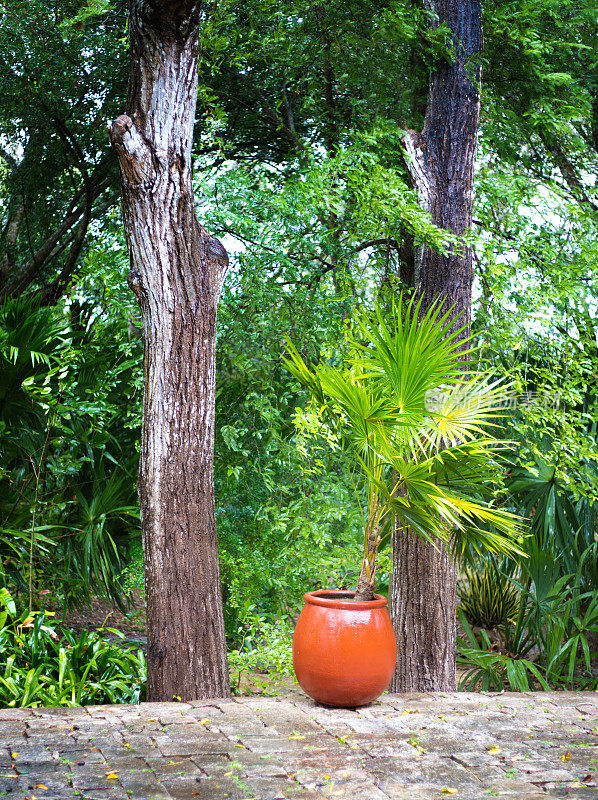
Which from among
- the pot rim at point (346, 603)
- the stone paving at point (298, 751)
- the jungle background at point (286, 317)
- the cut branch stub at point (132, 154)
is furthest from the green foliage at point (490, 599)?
the cut branch stub at point (132, 154)

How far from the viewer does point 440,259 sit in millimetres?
5395

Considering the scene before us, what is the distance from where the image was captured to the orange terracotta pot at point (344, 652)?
3949 millimetres

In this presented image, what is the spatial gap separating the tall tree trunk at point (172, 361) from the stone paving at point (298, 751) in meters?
0.35

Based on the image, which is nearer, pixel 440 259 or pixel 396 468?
pixel 396 468

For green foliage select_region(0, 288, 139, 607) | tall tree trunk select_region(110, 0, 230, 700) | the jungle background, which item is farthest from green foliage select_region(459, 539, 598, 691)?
green foliage select_region(0, 288, 139, 607)

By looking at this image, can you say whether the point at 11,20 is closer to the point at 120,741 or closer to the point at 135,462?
the point at 135,462

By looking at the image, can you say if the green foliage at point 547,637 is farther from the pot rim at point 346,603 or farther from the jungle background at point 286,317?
the pot rim at point 346,603

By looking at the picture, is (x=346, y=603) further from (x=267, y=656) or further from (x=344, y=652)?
(x=267, y=656)

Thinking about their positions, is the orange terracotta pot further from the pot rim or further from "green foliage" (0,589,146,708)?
"green foliage" (0,589,146,708)

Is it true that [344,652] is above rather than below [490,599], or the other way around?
above

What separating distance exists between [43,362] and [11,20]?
358 cm

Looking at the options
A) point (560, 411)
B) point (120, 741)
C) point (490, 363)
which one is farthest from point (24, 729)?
point (490, 363)

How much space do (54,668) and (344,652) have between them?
5.61 feet

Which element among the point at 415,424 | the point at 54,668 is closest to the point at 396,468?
the point at 415,424
